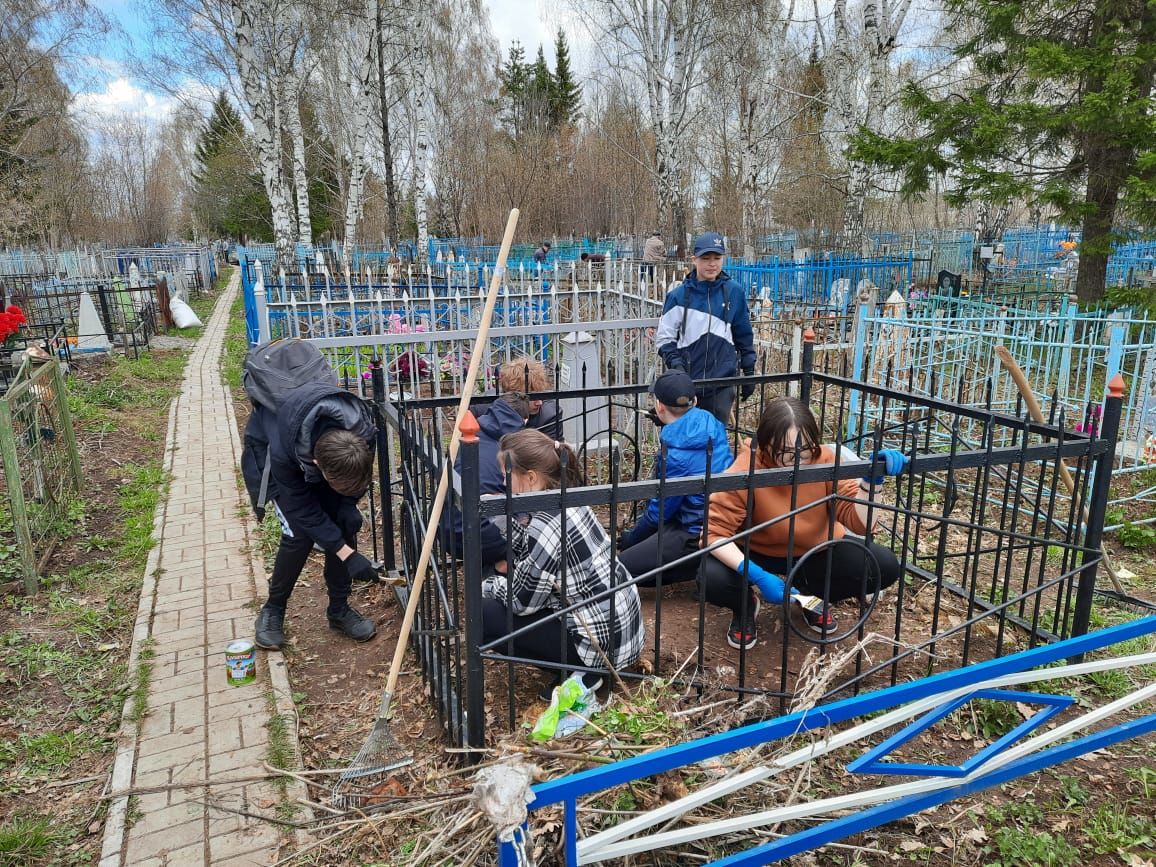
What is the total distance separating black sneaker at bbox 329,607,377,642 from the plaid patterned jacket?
1322 mm

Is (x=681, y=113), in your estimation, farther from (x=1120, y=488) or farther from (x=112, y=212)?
(x=112, y=212)

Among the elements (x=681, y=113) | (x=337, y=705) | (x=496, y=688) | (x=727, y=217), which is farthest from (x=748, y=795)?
(x=727, y=217)

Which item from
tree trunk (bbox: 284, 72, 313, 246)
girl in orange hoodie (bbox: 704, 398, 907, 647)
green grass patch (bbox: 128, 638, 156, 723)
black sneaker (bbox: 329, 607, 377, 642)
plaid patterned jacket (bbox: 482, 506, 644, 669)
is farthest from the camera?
tree trunk (bbox: 284, 72, 313, 246)

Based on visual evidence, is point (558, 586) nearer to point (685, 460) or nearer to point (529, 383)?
point (685, 460)

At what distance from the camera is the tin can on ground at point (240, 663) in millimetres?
3352

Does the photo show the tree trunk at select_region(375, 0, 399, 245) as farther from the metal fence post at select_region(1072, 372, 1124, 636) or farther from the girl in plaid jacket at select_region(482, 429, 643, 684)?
the metal fence post at select_region(1072, 372, 1124, 636)

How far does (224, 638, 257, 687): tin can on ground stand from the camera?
11.0ft

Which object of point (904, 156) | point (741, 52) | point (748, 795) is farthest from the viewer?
point (741, 52)

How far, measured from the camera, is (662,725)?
2254mm

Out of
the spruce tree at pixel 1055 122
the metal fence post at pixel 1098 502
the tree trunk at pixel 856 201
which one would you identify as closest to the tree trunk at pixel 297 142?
the tree trunk at pixel 856 201

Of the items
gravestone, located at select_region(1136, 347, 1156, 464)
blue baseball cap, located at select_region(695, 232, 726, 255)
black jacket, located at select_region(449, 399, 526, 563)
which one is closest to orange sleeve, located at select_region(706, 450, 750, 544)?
black jacket, located at select_region(449, 399, 526, 563)

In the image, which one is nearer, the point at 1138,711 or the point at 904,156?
the point at 1138,711

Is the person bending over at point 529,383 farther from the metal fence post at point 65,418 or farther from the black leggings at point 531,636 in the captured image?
the metal fence post at point 65,418

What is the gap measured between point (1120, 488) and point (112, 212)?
5401cm
